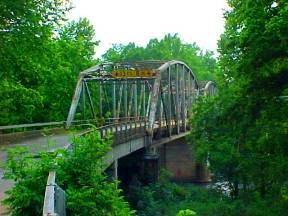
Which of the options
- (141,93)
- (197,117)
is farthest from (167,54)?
(197,117)

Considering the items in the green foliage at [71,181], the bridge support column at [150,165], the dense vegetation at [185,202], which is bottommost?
the dense vegetation at [185,202]

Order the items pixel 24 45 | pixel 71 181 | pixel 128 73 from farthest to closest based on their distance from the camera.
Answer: pixel 128 73, pixel 24 45, pixel 71 181

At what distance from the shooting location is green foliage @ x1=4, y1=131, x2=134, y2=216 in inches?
340

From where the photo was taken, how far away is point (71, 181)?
970 cm

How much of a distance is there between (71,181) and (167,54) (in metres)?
111

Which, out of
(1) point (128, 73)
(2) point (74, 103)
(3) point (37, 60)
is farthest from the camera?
(1) point (128, 73)

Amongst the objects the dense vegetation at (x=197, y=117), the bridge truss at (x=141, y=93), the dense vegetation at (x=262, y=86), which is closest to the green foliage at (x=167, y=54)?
the bridge truss at (x=141, y=93)

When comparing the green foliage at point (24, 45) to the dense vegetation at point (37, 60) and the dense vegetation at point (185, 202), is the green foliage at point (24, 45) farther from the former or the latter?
the dense vegetation at point (185, 202)

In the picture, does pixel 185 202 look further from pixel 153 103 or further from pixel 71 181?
pixel 71 181

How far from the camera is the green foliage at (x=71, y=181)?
8.62 m

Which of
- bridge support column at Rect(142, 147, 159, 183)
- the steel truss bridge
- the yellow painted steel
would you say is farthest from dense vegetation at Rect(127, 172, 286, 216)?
the yellow painted steel

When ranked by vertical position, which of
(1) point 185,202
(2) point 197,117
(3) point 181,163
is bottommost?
(1) point 185,202

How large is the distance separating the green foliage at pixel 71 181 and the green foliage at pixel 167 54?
91.8m

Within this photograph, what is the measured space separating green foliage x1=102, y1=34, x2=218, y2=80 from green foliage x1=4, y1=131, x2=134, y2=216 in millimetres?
91797
